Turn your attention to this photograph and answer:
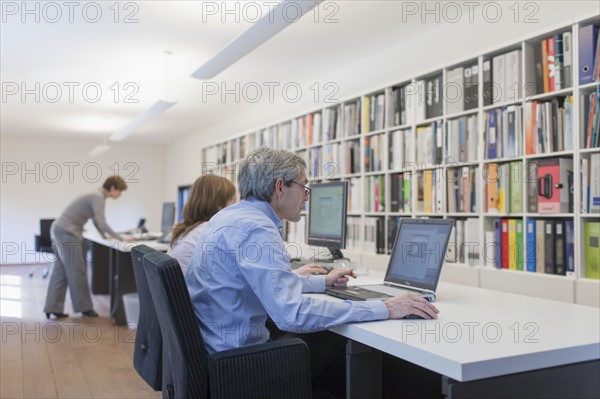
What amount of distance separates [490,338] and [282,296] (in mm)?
566

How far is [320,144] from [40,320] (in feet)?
10.7

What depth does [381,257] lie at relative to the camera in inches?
173

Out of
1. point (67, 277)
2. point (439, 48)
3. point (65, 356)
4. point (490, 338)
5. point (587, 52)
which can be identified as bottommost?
point (65, 356)

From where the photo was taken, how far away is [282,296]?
1478 millimetres

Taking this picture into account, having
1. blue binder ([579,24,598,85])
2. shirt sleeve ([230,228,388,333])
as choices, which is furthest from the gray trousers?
blue binder ([579,24,598,85])

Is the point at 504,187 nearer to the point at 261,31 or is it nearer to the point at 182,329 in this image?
the point at 261,31

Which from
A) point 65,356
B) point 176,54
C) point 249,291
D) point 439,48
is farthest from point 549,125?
point 65,356

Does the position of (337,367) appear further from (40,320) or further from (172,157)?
(172,157)

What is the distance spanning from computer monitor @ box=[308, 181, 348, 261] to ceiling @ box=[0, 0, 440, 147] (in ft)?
5.06

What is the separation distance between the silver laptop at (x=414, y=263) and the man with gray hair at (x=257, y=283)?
0.26 meters

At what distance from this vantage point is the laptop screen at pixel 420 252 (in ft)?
6.24

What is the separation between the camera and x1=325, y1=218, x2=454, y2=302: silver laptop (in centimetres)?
188

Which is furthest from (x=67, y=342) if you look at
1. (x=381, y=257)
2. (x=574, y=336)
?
(x=574, y=336)

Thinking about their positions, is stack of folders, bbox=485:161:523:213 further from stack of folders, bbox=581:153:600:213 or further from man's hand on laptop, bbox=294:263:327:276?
man's hand on laptop, bbox=294:263:327:276
